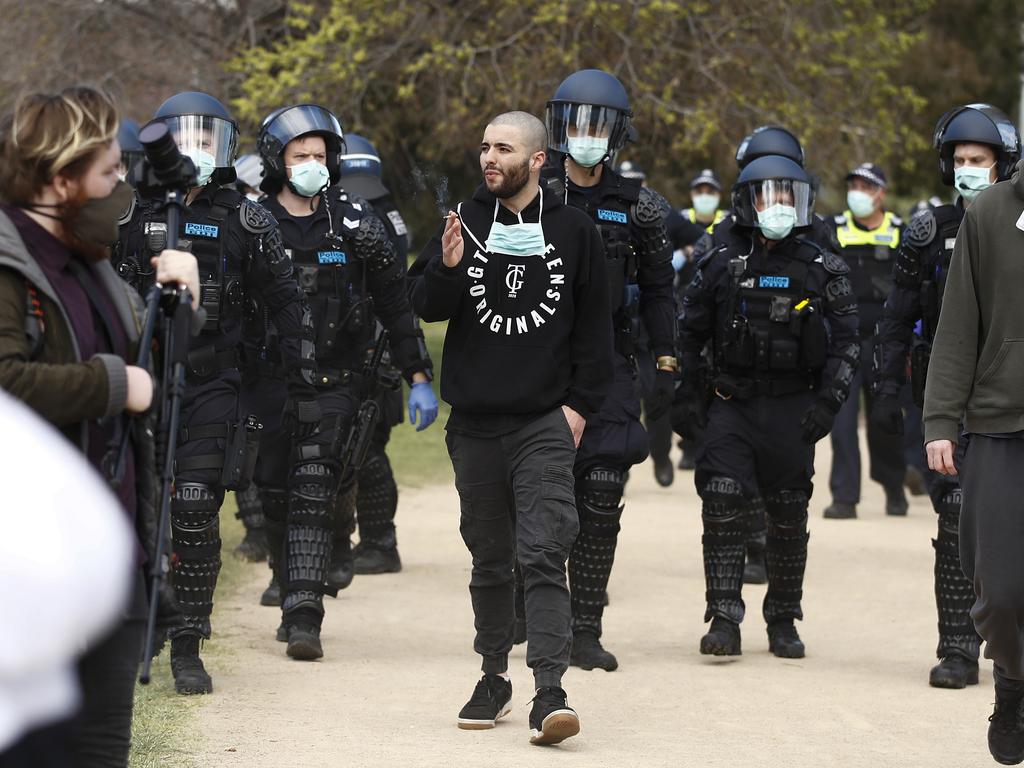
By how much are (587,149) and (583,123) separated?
116 mm

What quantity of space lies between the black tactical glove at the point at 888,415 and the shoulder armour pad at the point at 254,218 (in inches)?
107

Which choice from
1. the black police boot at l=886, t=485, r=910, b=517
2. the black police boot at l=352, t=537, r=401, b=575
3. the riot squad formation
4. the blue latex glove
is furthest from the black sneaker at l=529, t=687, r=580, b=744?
the black police boot at l=886, t=485, r=910, b=517

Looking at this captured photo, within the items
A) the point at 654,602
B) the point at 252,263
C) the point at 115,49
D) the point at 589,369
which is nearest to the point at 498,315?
the point at 589,369

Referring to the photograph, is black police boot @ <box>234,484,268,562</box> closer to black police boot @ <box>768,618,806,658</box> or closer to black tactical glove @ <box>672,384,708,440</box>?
black tactical glove @ <box>672,384,708,440</box>

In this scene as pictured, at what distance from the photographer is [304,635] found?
7.94m

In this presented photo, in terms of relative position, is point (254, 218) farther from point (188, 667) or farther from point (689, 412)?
point (689, 412)

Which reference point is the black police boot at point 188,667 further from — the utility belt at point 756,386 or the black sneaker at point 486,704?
the utility belt at point 756,386

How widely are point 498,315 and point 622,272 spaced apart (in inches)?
56.8

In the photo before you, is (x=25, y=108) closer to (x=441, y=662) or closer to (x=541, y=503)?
(x=541, y=503)

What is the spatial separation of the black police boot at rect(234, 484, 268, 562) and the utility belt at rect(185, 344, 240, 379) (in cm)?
333

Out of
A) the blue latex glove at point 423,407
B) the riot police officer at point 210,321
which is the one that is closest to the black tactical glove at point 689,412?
the blue latex glove at point 423,407

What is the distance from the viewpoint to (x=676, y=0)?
20609mm

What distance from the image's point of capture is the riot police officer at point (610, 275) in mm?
7867

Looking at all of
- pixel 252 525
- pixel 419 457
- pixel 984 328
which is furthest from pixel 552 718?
pixel 419 457
